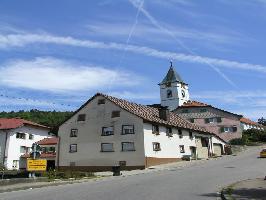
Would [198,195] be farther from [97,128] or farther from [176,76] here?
[176,76]

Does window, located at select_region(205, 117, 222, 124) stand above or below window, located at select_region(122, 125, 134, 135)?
above

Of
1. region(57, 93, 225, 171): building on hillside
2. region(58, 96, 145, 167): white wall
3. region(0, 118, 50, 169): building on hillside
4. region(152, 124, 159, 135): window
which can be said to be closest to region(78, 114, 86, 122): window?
region(57, 93, 225, 171): building on hillside

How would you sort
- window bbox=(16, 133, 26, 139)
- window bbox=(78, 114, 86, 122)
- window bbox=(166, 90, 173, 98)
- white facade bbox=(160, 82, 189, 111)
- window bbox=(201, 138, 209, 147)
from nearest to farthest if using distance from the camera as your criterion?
window bbox=(78, 114, 86, 122)
window bbox=(201, 138, 209, 147)
window bbox=(16, 133, 26, 139)
white facade bbox=(160, 82, 189, 111)
window bbox=(166, 90, 173, 98)

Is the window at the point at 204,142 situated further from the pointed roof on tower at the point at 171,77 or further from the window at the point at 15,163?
the pointed roof on tower at the point at 171,77

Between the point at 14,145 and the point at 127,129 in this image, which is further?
the point at 14,145

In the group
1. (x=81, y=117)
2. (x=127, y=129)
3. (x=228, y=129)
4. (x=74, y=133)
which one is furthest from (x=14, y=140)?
(x=228, y=129)

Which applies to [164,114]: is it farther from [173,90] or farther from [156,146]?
[173,90]

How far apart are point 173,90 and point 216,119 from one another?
672 inches

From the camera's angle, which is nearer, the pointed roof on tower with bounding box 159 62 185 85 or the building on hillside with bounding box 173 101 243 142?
the building on hillside with bounding box 173 101 243 142

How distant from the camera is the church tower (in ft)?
287

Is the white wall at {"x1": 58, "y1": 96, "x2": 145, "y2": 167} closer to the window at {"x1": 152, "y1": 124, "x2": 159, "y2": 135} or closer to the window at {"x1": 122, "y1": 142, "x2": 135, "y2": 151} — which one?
the window at {"x1": 122, "y1": 142, "x2": 135, "y2": 151}

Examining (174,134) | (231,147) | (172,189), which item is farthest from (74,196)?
(231,147)

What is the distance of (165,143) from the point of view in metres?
46.1

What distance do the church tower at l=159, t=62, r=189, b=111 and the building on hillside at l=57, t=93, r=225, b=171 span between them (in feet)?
117
